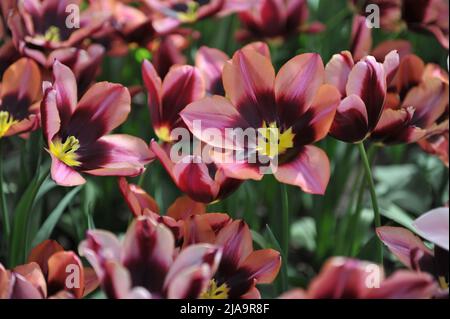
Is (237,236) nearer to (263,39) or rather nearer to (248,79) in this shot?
(248,79)

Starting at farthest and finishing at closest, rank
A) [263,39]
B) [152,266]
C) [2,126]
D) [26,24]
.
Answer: [263,39] → [26,24] → [2,126] → [152,266]

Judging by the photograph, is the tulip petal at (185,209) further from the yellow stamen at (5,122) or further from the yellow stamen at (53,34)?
the yellow stamen at (53,34)

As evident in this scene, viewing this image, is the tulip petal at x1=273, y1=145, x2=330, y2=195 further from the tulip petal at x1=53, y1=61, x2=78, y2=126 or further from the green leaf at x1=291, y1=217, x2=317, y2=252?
the green leaf at x1=291, y1=217, x2=317, y2=252

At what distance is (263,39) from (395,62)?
54cm

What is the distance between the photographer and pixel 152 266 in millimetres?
648

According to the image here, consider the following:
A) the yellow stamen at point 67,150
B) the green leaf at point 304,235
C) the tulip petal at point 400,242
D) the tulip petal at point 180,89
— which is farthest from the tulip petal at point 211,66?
the green leaf at point 304,235

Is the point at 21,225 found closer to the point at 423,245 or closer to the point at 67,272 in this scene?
the point at 67,272

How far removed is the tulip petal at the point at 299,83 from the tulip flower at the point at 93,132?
0.15 m

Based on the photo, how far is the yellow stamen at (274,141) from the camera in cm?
77

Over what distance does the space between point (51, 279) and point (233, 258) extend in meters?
0.17

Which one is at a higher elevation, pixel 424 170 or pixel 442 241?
pixel 442 241

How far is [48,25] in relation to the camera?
1.07 meters

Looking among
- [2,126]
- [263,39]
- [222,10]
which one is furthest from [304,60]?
[263,39]

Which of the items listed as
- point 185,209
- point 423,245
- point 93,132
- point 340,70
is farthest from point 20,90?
point 423,245
